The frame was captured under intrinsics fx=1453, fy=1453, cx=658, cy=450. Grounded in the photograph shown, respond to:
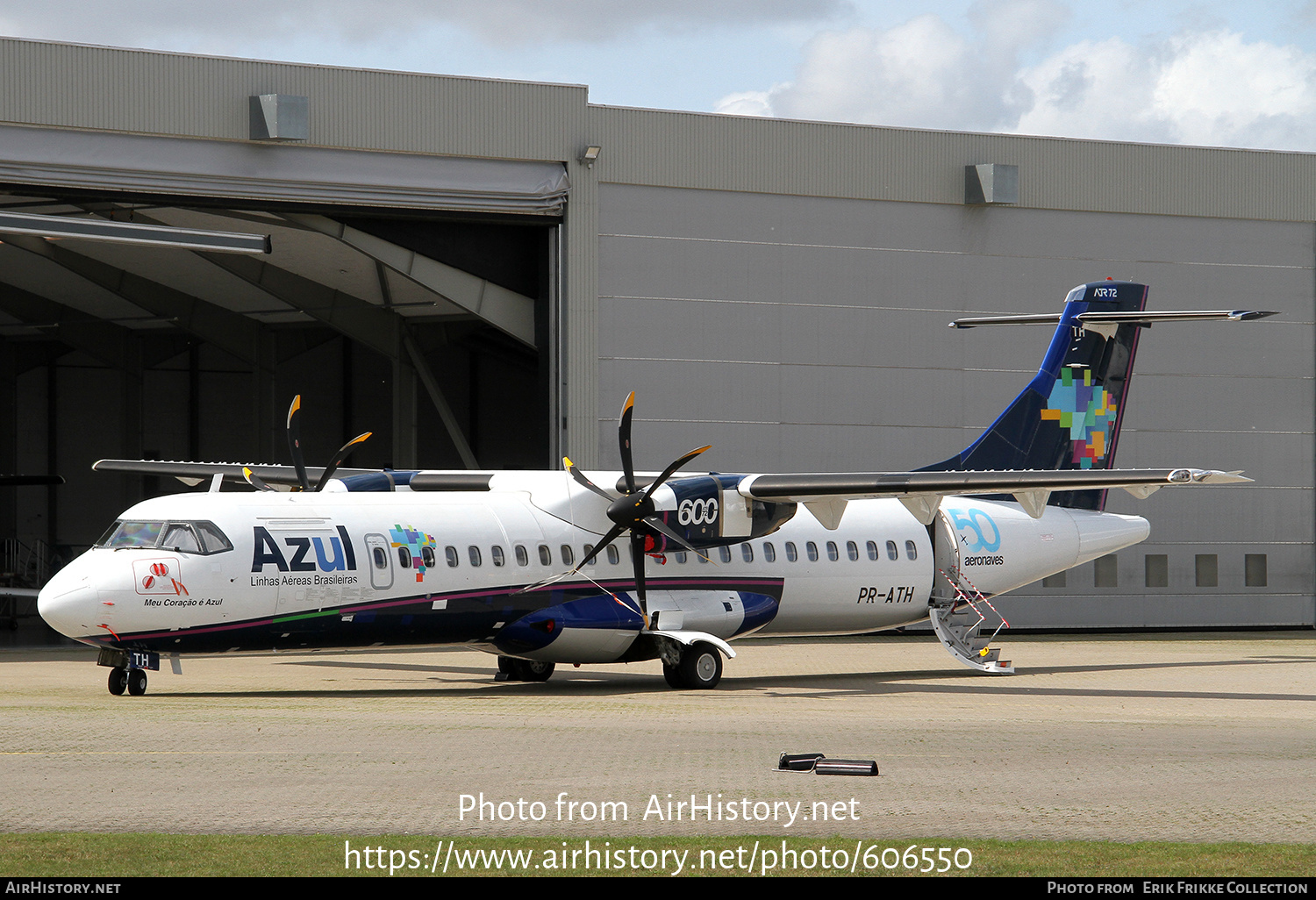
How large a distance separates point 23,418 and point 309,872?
1931 inches

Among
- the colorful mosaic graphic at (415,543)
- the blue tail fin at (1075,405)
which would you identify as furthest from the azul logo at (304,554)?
the blue tail fin at (1075,405)

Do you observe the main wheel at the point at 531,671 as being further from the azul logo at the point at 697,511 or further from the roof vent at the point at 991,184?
the roof vent at the point at 991,184

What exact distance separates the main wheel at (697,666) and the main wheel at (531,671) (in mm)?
2585

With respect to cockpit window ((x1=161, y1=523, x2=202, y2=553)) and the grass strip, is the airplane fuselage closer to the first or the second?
cockpit window ((x1=161, y1=523, x2=202, y2=553))

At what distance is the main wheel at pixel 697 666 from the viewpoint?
2155cm

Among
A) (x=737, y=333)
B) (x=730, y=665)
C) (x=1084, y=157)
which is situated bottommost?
(x=730, y=665)

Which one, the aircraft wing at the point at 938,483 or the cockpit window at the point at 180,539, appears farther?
the aircraft wing at the point at 938,483

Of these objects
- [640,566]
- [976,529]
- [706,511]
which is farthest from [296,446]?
[976,529]

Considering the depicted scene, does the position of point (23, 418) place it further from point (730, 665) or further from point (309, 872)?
point (309, 872)

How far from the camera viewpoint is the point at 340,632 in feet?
63.9

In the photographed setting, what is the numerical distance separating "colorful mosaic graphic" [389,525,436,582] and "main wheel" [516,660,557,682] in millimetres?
3472

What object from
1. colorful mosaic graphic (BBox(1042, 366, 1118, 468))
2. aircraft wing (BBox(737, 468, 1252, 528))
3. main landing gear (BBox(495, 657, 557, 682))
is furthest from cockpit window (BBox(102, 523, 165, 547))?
colorful mosaic graphic (BBox(1042, 366, 1118, 468))

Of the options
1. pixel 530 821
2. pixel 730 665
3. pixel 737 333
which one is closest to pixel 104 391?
pixel 737 333

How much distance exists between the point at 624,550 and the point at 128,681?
7.31 meters
